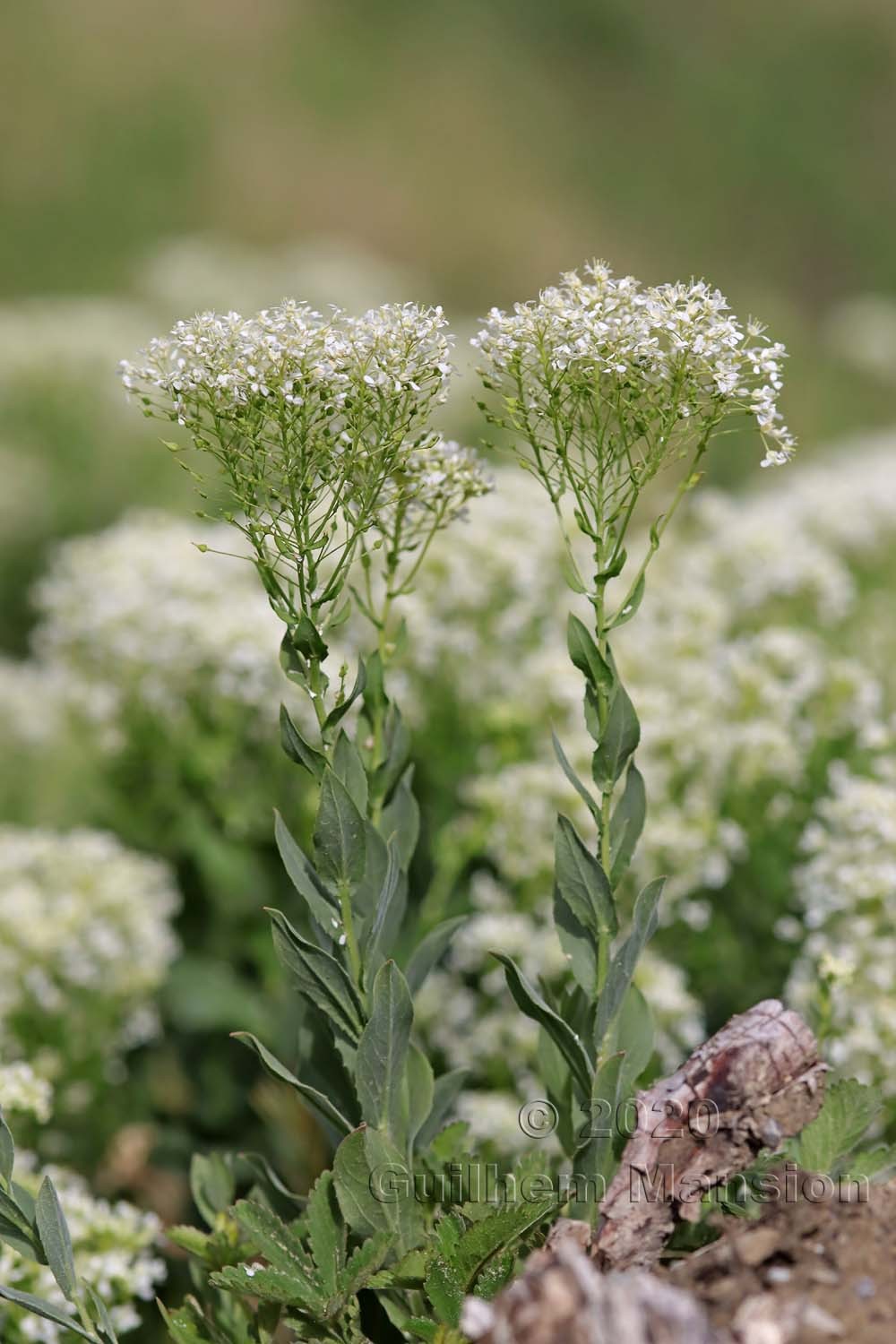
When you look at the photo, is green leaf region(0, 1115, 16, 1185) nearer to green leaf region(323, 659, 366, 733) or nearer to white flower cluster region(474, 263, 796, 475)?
green leaf region(323, 659, 366, 733)

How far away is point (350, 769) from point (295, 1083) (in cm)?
34

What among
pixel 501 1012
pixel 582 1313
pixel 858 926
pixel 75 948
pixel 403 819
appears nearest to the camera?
pixel 582 1313

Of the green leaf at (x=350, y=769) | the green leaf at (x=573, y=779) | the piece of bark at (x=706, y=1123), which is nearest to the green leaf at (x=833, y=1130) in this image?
the piece of bark at (x=706, y=1123)

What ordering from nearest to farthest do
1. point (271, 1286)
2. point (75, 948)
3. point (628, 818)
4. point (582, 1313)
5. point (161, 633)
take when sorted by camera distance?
point (582, 1313) < point (271, 1286) < point (628, 818) < point (75, 948) < point (161, 633)

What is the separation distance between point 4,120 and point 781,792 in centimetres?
1414

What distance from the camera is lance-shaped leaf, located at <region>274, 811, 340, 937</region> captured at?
1.45 m

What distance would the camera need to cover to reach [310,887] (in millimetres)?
1482

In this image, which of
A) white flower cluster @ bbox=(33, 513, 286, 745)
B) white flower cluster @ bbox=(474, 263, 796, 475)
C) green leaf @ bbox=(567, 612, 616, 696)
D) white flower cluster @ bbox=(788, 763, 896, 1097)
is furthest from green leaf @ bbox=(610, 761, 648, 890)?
white flower cluster @ bbox=(33, 513, 286, 745)

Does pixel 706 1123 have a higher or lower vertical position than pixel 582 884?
lower

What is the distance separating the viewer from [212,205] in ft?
48.6

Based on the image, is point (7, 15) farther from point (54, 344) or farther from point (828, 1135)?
point (828, 1135)

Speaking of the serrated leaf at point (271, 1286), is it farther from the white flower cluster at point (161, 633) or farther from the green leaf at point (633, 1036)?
the white flower cluster at point (161, 633)

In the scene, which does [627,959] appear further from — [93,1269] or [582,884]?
[93,1269]

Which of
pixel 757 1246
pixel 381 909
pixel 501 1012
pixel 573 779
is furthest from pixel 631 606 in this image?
pixel 501 1012
